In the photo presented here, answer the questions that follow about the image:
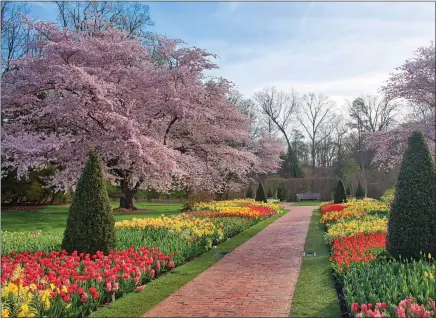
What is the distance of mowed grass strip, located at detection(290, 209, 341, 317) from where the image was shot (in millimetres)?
4625

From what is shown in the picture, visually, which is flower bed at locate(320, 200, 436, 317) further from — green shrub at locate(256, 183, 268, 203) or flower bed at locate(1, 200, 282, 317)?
green shrub at locate(256, 183, 268, 203)

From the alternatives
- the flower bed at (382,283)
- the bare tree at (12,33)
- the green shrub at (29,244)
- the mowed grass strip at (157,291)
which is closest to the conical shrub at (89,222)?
the green shrub at (29,244)

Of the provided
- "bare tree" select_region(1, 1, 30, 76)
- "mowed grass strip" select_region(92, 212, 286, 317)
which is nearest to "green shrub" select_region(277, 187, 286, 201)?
"bare tree" select_region(1, 1, 30, 76)

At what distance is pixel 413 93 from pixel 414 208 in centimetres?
1427

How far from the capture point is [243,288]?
563 cm

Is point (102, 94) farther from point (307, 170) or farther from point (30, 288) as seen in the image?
point (307, 170)

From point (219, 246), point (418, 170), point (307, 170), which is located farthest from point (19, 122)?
point (307, 170)

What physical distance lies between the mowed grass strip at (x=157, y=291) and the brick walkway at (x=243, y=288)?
0.13 metres

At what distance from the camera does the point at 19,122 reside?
17.2 m

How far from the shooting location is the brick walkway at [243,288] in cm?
466

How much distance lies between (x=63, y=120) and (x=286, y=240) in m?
11.2

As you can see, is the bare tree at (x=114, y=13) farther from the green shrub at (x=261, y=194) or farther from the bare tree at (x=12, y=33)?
the green shrub at (x=261, y=194)

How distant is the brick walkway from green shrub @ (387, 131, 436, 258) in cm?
163

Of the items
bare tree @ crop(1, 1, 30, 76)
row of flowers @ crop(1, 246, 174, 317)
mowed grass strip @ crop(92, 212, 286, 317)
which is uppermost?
bare tree @ crop(1, 1, 30, 76)
